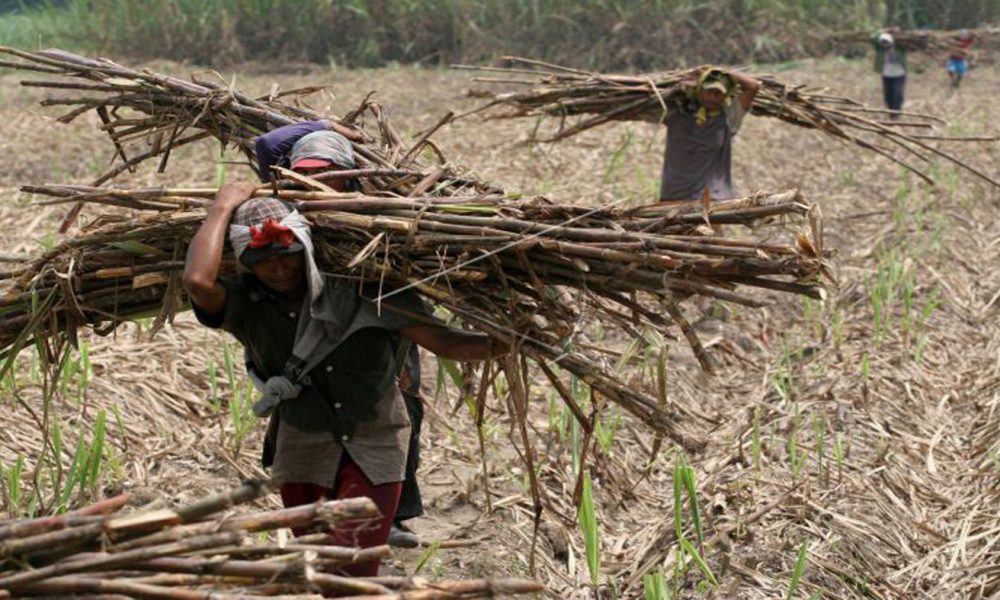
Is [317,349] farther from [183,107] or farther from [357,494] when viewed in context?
[183,107]

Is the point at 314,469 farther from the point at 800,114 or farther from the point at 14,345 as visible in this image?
the point at 800,114

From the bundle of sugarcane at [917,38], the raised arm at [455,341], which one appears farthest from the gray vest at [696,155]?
the bundle of sugarcane at [917,38]

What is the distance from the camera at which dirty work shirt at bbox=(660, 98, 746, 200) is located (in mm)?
6832

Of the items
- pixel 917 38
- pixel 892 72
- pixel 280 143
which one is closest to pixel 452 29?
pixel 917 38

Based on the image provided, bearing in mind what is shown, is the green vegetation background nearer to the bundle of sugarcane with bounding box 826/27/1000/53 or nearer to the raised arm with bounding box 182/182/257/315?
the bundle of sugarcane with bounding box 826/27/1000/53

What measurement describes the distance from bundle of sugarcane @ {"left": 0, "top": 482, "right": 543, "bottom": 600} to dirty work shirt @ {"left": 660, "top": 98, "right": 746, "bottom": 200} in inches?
180

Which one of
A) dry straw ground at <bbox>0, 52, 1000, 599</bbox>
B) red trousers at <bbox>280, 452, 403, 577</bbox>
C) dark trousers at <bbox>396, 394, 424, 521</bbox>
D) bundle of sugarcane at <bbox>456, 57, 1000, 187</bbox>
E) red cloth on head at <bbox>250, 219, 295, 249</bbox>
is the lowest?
dry straw ground at <bbox>0, 52, 1000, 599</bbox>

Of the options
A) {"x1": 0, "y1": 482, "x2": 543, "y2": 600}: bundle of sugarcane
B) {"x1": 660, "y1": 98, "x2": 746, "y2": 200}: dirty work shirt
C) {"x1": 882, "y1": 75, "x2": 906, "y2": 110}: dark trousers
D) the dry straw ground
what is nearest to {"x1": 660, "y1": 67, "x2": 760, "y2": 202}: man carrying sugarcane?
{"x1": 660, "y1": 98, "x2": 746, "y2": 200}: dirty work shirt

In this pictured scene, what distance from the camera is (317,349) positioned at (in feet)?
11.8

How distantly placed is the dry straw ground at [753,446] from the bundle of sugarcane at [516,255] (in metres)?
0.68

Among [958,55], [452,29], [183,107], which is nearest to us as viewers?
[183,107]

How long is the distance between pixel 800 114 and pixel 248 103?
2.82 metres

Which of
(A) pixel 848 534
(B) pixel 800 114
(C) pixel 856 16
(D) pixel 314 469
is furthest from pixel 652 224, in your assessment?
(C) pixel 856 16

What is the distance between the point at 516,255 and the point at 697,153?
3.44m
